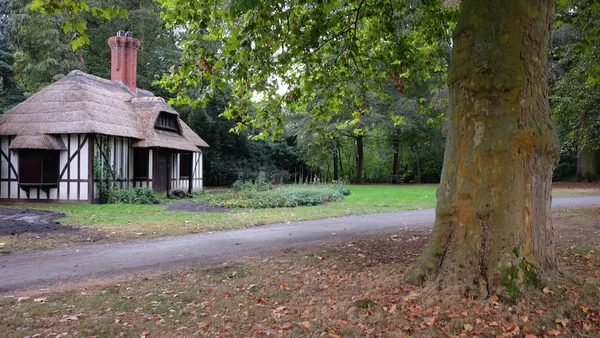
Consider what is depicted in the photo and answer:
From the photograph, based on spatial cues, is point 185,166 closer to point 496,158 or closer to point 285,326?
point 285,326

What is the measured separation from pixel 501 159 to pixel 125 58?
931 inches

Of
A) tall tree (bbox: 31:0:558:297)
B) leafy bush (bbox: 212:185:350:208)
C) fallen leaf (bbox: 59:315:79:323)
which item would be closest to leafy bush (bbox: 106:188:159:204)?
leafy bush (bbox: 212:185:350:208)

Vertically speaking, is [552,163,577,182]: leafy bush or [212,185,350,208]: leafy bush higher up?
[552,163,577,182]: leafy bush

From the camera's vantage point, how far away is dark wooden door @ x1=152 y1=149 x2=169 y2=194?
22156mm

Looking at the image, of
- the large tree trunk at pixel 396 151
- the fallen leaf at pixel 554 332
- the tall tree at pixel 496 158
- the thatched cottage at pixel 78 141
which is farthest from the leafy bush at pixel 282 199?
the large tree trunk at pixel 396 151

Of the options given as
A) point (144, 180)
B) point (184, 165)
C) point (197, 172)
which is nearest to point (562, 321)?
point (144, 180)

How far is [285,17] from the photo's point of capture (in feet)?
25.2

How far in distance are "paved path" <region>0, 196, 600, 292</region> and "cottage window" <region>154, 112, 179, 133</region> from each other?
43.5 feet

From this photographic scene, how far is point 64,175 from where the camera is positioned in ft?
61.5

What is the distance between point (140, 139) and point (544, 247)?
1955 centimetres

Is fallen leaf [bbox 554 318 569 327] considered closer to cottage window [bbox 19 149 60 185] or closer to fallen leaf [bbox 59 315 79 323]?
fallen leaf [bbox 59 315 79 323]

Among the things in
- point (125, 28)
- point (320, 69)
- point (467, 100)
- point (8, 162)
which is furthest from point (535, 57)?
point (125, 28)

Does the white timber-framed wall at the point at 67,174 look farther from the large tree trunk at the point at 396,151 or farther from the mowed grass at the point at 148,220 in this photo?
the large tree trunk at the point at 396,151

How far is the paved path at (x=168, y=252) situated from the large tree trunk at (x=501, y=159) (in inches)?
170
